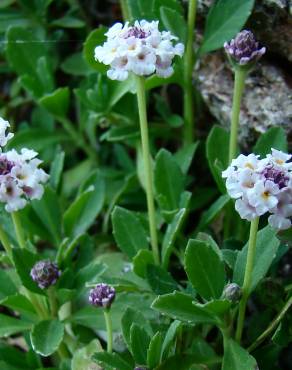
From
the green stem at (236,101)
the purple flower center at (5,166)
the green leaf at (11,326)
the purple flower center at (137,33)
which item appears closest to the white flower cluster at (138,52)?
the purple flower center at (137,33)

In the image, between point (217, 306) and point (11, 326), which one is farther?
point (11, 326)

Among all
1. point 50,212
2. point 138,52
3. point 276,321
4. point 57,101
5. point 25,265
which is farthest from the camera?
point 57,101

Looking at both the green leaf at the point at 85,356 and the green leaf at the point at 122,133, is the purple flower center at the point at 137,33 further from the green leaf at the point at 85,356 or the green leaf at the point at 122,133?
the green leaf at the point at 85,356

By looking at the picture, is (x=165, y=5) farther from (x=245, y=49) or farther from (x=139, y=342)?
(x=139, y=342)

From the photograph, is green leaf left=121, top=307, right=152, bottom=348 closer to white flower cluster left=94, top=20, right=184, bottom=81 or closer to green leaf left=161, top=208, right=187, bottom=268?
green leaf left=161, top=208, right=187, bottom=268

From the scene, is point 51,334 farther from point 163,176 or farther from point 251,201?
point 251,201

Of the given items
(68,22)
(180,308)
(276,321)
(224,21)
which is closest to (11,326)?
(180,308)

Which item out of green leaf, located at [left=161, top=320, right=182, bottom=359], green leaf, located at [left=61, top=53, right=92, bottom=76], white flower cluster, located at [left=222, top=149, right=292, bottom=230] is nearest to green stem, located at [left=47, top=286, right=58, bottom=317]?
green leaf, located at [left=161, top=320, right=182, bottom=359]
